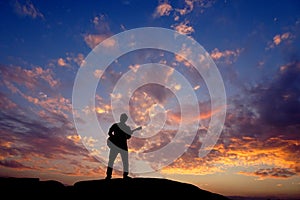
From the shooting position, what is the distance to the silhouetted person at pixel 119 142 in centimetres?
1525

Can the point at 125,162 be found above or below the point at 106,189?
above

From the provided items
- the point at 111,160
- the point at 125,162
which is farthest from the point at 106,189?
the point at 125,162

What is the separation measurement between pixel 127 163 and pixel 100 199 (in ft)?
11.2

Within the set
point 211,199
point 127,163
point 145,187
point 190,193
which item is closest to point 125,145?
point 127,163

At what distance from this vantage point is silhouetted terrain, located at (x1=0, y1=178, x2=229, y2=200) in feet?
41.6

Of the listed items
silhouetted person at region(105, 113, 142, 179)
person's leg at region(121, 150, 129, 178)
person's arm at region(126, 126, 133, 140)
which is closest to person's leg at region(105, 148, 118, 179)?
silhouetted person at region(105, 113, 142, 179)

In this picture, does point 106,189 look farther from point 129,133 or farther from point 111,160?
point 129,133

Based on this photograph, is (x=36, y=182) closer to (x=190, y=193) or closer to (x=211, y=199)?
(x=190, y=193)

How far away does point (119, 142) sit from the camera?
15.5 m

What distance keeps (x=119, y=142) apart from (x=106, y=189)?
3.31m

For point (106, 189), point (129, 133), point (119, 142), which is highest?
point (129, 133)

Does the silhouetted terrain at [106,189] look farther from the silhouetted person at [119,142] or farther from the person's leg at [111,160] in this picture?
the silhouetted person at [119,142]

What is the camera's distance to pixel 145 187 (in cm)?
1324

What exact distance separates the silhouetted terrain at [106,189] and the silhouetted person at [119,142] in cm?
118
